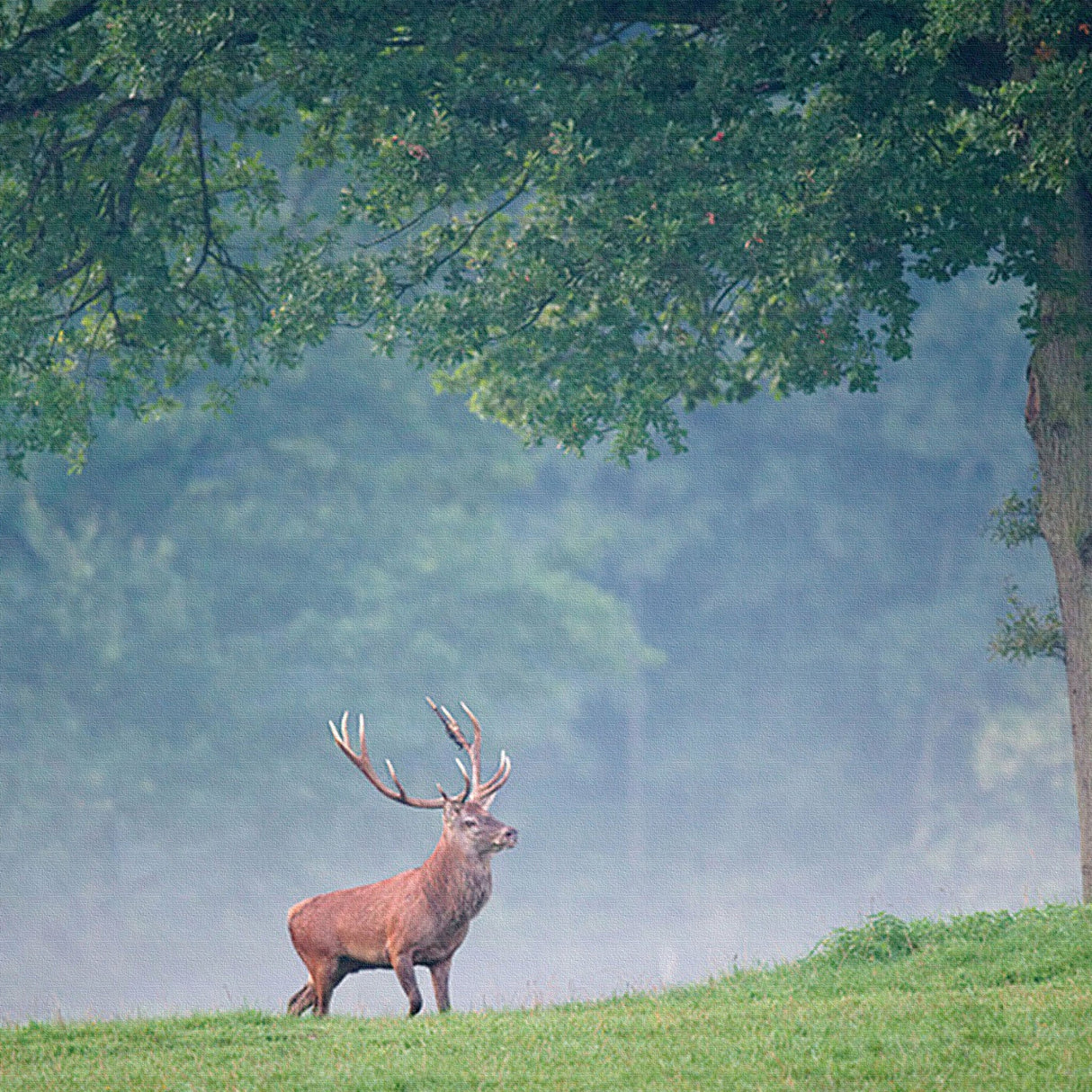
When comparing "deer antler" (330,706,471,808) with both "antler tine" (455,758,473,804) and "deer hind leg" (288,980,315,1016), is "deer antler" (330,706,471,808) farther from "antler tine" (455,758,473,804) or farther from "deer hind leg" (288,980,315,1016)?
"deer hind leg" (288,980,315,1016)

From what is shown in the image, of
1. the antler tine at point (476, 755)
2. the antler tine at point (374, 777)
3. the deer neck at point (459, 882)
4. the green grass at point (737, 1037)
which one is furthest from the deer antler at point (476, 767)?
the green grass at point (737, 1037)

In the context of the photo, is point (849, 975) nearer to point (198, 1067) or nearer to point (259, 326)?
point (198, 1067)

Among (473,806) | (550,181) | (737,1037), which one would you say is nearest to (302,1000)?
(473,806)

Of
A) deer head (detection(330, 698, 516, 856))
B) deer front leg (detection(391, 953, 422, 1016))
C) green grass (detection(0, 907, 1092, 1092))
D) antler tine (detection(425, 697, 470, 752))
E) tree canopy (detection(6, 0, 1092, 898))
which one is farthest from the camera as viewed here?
tree canopy (detection(6, 0, 1092, 898))

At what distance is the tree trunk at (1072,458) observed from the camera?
15422 mm

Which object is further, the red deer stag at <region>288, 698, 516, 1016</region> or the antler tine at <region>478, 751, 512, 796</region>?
the antler tine at <region>478, 751, 512, 796</region>

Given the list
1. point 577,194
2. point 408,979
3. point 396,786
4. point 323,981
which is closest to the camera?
point 408,979

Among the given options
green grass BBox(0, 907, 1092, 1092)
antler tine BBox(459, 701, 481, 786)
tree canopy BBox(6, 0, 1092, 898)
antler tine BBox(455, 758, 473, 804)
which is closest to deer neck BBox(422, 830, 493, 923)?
antler tine BBox(455, 758, 473, 804)

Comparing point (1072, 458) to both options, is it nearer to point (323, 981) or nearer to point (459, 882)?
point (459, 882)

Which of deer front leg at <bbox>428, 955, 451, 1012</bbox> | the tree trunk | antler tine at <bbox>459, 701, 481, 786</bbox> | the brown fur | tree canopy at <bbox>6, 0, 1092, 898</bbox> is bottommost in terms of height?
deer front leg at <bbox>428, 955, 451, 1012</bbox>

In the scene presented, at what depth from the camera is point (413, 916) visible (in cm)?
1287

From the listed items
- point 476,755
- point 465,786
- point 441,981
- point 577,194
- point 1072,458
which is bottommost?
point 441,981

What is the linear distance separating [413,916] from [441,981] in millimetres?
775

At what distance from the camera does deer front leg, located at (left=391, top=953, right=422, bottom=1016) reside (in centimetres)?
1283
